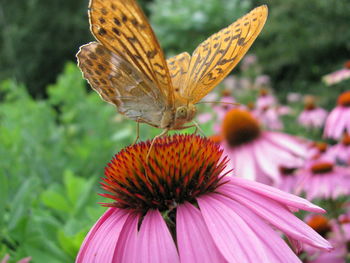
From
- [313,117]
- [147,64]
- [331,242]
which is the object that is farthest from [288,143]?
[313,117]

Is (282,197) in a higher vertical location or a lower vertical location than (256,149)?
higher

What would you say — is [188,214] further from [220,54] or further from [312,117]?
[312,117]

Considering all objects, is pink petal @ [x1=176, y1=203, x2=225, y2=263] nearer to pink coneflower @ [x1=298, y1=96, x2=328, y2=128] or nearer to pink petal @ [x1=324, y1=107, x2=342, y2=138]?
pink petal @ [x1=324, y1=107, x2=342, y2=138]

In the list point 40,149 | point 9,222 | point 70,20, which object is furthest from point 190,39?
point 9,222

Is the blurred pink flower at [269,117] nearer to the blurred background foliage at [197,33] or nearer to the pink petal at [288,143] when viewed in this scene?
the pink petal at [288,143]

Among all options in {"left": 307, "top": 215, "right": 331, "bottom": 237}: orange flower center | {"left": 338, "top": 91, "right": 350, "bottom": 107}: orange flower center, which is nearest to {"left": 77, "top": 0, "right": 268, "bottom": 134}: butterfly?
{"left": 307, "top": 215, "right": 331, "bottom": 237}: orange flower center

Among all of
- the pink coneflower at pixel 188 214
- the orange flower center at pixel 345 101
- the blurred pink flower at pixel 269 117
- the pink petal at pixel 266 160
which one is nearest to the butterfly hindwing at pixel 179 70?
the pink coneflower at pixel 188 214

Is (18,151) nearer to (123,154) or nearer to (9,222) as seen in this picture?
(9,222)
